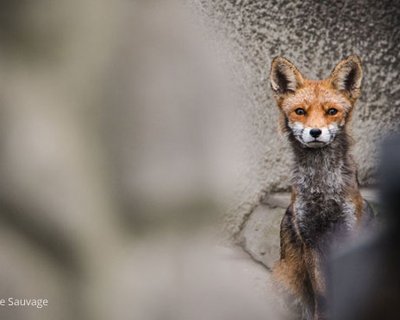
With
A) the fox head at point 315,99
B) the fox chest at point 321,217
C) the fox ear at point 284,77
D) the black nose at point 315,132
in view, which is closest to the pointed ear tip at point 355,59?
the fox head at point 315,99

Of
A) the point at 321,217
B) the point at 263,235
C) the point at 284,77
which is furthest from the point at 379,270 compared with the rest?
the point at 284,77

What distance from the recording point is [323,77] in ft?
11.4

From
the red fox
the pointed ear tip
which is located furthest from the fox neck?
the pointed ear tip

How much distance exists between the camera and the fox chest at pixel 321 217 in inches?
135

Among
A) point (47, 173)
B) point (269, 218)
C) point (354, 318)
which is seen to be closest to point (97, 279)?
point (47, 173)

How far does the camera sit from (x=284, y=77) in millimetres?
3469

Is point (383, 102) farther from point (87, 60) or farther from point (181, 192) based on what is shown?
point (87, 60)

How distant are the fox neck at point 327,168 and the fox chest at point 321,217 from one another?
0.08 ft

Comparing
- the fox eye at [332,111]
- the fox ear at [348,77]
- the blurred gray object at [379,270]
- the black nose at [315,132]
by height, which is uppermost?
the fox ear at [348,77]

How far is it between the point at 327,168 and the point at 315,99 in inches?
9.7

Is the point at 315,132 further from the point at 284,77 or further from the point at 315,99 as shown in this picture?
the point at 284,77

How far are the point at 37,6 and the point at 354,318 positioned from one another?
158 cm

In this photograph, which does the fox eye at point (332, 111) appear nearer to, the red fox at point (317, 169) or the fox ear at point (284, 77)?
the red fox at point (317, 169)

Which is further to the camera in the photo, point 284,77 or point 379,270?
point 284,77
